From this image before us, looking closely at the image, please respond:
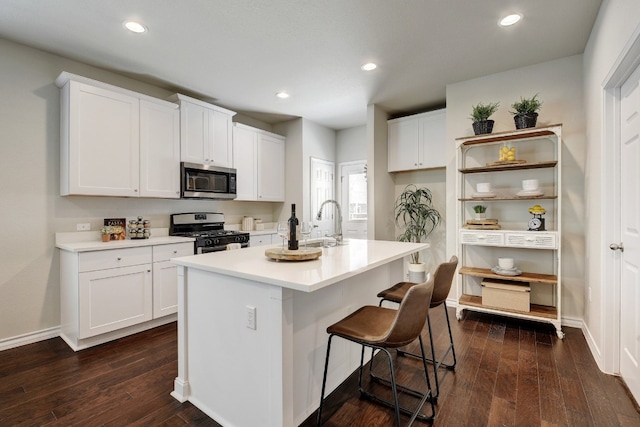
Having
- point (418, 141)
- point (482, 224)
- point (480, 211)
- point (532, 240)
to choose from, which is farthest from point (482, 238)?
point (418, 141)

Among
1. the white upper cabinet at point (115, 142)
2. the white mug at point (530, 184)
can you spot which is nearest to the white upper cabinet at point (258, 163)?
the white upper cabinet at point (115, 142)

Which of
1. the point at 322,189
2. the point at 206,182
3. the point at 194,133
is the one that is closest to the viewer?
the point at 194,133

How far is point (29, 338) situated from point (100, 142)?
1.94 meters

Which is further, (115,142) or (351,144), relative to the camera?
(351,144)

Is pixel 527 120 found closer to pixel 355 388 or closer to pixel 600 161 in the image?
pixel 600 161

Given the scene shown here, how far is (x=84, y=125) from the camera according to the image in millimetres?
2986

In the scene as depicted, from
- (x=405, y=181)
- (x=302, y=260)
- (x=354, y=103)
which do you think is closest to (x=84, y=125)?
(x=302, y=260)

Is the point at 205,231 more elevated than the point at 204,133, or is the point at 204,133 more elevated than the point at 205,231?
the point at 204,133

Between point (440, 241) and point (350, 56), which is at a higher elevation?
point (350, 56)

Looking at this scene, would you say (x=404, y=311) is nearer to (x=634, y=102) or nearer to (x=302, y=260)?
(x=302, y=260)

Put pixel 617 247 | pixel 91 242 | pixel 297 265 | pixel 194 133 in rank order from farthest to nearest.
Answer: pixel 194 133 < pixel 91 242 < pixel 617 247 < pixel 297 265

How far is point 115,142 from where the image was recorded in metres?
3.20

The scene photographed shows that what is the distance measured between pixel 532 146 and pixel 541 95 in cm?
53

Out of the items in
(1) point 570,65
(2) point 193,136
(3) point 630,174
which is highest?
(1) point 570,65
